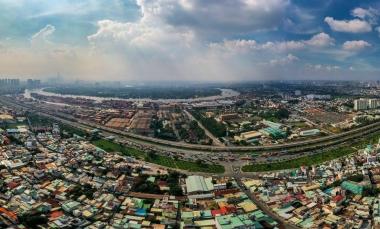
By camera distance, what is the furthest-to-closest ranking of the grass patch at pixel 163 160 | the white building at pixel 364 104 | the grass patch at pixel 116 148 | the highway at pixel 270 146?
1. the white building at pixel 364 104
2. the highway at pixel 270 146
3. the grass patch at pixel 116 148
4. the grass patch at pixel 163 160

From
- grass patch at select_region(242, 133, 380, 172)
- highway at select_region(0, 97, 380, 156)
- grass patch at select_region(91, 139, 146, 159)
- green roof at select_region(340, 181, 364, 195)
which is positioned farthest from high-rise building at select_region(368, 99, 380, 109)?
grass patch at select_region(91, 139, 146, 159)

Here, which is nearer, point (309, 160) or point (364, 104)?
point (309, 160)

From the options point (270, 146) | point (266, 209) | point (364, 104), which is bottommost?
point (266, 209)

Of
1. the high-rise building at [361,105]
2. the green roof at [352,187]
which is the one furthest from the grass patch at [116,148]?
the high-rise building at [361,105]

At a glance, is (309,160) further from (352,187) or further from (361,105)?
(361,105)

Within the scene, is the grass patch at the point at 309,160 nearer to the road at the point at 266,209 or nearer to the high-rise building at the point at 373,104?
the road at the point at 266,209

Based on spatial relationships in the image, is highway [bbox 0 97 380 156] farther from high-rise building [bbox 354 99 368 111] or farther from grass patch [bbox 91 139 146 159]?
high-rise building [bbox 354 99 368 111]

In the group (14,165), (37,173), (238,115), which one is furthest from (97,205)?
(238,115)

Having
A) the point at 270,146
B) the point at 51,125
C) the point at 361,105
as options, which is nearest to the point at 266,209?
the point at 270,146
